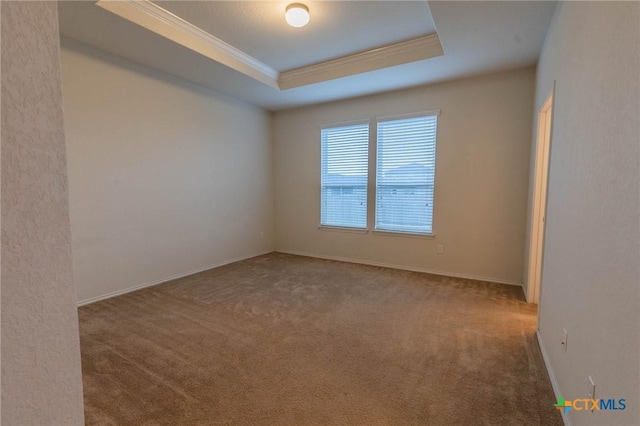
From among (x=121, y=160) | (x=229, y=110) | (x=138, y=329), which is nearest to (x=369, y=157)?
(x=229, y=110)

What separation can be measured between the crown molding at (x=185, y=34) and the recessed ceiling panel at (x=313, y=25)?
0.28 feet

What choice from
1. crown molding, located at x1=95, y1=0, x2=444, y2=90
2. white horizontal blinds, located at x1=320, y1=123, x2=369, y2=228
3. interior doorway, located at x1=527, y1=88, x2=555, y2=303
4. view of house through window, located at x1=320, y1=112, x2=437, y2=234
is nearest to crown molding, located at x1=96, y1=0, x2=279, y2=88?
crown molding, located at x1=95, y1=0, x2=444, y2=90

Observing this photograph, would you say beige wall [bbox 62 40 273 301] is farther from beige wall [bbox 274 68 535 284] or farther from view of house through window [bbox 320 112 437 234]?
beige wall [bbox 274 68 535 284]

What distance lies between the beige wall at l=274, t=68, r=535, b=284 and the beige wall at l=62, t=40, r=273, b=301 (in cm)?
192

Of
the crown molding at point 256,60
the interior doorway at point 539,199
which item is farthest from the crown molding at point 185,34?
the interior doorway at point 539,199

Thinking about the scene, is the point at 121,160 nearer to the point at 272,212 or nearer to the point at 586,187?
the point at 272,212

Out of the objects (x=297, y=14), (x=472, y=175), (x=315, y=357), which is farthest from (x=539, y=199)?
(x=297, y=14)

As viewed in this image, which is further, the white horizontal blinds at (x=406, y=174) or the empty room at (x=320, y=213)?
the white horizontal blinds at (x=406, y=174)

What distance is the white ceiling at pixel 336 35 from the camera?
262cm

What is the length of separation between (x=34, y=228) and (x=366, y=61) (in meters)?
3.87

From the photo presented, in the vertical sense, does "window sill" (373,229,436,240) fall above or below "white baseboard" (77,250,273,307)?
above

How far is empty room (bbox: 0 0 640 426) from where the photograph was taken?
26.6 inches

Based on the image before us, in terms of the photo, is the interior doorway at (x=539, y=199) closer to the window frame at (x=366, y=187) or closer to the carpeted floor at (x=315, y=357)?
the carpeted floor at (x=315, y=357)

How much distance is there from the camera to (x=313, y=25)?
311cm
